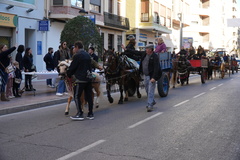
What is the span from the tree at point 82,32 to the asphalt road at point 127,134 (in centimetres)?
761

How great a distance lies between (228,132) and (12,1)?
14.7 metres

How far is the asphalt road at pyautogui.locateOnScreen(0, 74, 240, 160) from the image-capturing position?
18.9 feet

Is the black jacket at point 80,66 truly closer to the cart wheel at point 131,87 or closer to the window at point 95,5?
the cart wheel at point 131,87

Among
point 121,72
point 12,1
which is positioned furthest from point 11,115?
point 12,1

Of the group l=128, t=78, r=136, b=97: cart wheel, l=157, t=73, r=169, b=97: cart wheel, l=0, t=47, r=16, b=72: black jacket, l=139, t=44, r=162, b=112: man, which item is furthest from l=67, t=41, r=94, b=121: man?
l=157, t=73, r=169, b=97: cart wheel

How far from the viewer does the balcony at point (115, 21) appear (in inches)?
1165

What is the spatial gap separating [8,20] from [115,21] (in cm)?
1341

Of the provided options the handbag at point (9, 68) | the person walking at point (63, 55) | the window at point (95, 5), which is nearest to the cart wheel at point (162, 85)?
the person walking at point (63, 55)

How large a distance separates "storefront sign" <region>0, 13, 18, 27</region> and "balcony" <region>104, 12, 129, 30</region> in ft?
35.0

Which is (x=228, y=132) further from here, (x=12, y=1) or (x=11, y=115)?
(x=12, y=1)

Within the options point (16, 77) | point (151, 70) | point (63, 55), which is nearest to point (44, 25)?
point (63, 55)

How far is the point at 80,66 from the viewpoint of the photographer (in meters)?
8.69

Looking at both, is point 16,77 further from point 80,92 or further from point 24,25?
point 24,25

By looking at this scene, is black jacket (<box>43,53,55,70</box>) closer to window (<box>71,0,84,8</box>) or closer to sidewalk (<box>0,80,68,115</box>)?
sidewalk (<box>0,80,68,115</box>)
